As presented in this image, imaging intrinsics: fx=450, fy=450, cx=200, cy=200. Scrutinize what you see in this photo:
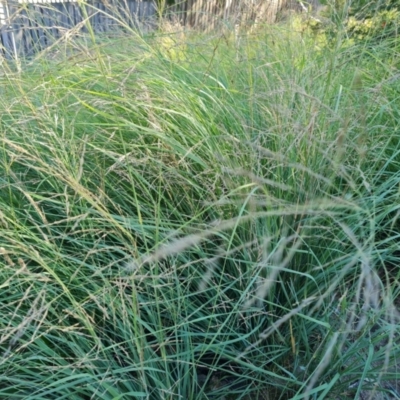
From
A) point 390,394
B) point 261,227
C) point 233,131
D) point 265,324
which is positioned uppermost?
point 233,131

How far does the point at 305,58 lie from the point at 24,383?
1576 millimetres

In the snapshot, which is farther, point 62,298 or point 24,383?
point 62,298

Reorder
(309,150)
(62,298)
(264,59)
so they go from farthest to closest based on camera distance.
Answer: (264,59), (309,150), (62,298)

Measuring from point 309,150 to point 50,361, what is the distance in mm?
867

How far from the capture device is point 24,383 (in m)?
0.99

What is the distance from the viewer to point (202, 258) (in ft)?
3.76

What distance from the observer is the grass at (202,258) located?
1.01 m

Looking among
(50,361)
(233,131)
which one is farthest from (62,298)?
(233,131)

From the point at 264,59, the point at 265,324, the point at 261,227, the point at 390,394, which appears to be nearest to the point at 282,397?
the point at 265,324

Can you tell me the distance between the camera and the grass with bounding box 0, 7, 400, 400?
3.31 ft

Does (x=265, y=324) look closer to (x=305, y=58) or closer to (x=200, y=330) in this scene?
(x=200, y=330)

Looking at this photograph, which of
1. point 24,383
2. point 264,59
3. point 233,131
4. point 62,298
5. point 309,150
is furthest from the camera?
point 264,59

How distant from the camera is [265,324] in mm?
1233

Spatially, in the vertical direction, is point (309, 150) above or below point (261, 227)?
above
